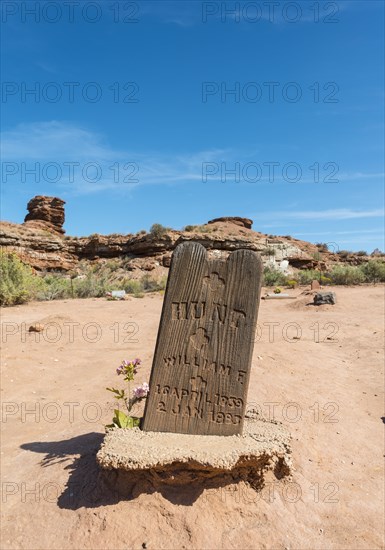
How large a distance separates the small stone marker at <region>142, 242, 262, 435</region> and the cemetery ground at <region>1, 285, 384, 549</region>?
1.88 feet

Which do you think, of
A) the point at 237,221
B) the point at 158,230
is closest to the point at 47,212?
the point at 158,230

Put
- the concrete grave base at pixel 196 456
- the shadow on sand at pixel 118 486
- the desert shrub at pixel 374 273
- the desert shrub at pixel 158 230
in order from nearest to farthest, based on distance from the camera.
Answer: the concrete grave base at pixel 196 456 → the shadow on sand at pixel 118 486 → the desert shrub at pixel 374 273 → the desert shrub at pixel 158 230

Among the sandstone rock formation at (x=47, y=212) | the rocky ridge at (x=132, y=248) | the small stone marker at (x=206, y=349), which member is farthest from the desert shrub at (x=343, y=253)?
the small stone marker at (x=206, y=349)

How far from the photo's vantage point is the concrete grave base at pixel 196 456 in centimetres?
292

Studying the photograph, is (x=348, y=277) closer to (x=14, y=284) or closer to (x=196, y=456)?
(x=14, y=284)

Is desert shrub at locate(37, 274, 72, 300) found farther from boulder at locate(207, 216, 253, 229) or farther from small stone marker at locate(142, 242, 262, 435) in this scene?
boulder at locate(207, 216, 253, 229)

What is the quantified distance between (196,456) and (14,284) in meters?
11.4

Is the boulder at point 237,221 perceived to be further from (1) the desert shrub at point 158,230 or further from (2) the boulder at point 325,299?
(2) the boulder at point 325,299

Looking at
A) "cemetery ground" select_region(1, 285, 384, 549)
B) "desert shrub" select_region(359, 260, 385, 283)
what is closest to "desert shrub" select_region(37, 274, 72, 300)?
"cemetery ground" select_region(1, 285, 384, 549)

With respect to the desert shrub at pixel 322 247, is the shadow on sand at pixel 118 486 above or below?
below

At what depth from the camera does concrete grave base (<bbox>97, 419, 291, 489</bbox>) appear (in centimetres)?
292

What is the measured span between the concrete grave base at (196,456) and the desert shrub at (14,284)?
388 inches

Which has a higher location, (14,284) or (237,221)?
(237,221)

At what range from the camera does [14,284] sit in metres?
12.8
